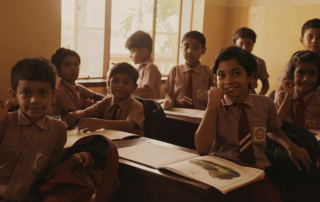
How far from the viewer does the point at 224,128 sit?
5.17 feet

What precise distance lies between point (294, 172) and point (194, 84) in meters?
1.43

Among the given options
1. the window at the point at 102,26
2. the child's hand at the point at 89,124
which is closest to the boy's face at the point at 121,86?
the child's hand at the point at 89,124

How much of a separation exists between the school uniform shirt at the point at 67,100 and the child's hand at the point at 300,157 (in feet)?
4.61

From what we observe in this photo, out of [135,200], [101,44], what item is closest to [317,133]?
[135,200]

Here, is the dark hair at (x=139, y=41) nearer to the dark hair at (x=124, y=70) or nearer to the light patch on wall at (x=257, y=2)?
the dark hair at (x=124, y=70)

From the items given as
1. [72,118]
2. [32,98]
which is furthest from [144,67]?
[32,98]

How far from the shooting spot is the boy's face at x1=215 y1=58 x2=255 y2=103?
5.24ft

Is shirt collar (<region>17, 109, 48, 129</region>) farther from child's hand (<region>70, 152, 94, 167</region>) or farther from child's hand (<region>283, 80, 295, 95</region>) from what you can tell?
child's hand (<region>283, 80, 295, 95</region>)

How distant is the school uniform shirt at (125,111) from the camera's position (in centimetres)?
198

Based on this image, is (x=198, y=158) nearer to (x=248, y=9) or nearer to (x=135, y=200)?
(x=135, y=200)

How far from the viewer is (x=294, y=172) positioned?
5.18 ft

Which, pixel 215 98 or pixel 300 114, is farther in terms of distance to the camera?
pixel 300 114

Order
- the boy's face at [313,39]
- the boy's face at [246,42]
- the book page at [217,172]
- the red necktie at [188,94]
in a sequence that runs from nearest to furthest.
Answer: the book page at [217,172]
the red necktie at [188,94]
the boy's face at [313,39]
the boy's face at [246,42]

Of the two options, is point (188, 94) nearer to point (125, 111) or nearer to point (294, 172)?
point (125, 111)
